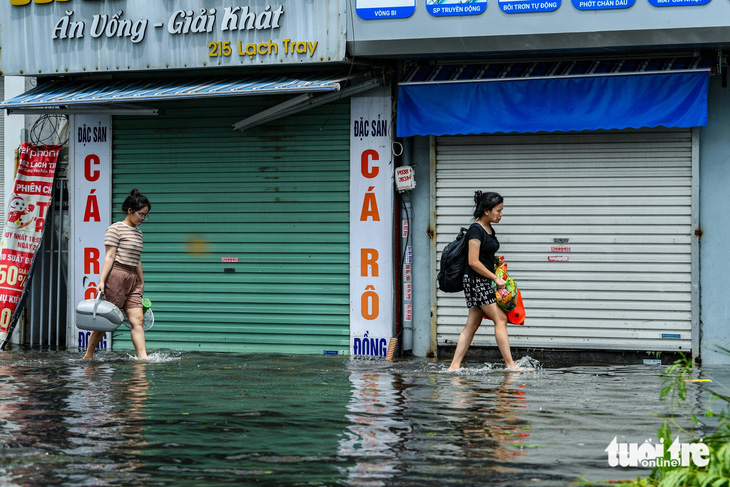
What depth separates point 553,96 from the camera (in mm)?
11281

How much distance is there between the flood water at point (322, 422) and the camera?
18.6ft

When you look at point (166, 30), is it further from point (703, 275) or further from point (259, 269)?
point (703, 275)

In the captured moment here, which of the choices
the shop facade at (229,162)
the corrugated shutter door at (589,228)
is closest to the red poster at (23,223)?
the shop facade at (229,162)

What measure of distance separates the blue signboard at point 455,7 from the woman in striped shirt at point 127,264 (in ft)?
12.2

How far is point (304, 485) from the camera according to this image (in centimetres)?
536

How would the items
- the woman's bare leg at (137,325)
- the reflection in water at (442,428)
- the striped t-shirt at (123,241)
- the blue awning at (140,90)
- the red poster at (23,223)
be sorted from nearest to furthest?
1. the reflection in water at (442,428)
2. the striped t-shirt at (123,241)
3. the woman's bare leg at (137,325)
4. the blue awning at (140,90)
5. the red poster at (23,223)

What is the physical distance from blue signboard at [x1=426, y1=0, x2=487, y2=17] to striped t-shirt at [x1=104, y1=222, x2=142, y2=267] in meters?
4.04

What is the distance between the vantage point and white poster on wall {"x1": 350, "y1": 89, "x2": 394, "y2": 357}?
1197 cm

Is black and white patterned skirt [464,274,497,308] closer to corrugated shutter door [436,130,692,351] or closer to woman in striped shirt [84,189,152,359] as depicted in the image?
corrugated shutter door [436,130,692,351]

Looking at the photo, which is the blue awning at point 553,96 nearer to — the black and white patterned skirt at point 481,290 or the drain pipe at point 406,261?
the drain pipe at point 406,261

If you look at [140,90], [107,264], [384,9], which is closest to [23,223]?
[140,90]

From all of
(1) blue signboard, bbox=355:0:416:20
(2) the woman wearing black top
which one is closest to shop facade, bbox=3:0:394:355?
(1) blue signboard, bbox=355:0:416:20

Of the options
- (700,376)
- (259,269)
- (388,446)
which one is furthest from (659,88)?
(388,446)

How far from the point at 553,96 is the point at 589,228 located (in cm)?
153
